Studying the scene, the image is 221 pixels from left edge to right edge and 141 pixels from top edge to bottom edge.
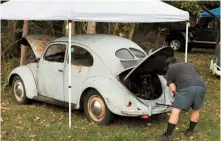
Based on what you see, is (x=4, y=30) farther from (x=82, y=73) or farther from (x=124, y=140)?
(x=124, y=140)

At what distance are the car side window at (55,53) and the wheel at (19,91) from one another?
3.15 ft

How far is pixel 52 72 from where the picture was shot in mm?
7797

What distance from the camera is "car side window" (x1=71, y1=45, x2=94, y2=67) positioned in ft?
24.0

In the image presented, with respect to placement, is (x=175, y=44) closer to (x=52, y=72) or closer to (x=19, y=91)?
(x=19, y=91)

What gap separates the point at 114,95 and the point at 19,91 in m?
3.01

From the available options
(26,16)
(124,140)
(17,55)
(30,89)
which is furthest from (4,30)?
(124,140)

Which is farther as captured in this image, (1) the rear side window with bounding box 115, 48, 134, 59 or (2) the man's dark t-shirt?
(1) the rear side window with bounding box 115, 48, 134, 59

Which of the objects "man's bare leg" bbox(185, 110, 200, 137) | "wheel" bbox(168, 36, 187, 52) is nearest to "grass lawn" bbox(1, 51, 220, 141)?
"man's bare leg" bbox(185, 110, 200, 137)

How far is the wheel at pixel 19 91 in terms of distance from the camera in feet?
27.9

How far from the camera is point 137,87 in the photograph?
23.0 feet

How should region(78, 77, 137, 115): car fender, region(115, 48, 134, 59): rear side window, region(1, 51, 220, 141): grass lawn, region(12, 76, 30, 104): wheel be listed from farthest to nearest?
region(12, 76, 30, 104): wheel
region(115, 48, 134, 59): rear side window
region(78, 77, 137, 115): car fender
region(1, 51, 220, 141): grass lawn

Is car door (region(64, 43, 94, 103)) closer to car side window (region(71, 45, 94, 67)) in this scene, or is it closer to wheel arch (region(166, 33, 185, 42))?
car side window (region(71, 45, 94, 67))

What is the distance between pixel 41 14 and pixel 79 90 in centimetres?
163

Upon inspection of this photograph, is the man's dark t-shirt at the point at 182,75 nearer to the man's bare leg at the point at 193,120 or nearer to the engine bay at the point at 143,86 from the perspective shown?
the man's bare leg at the point at 193,120
